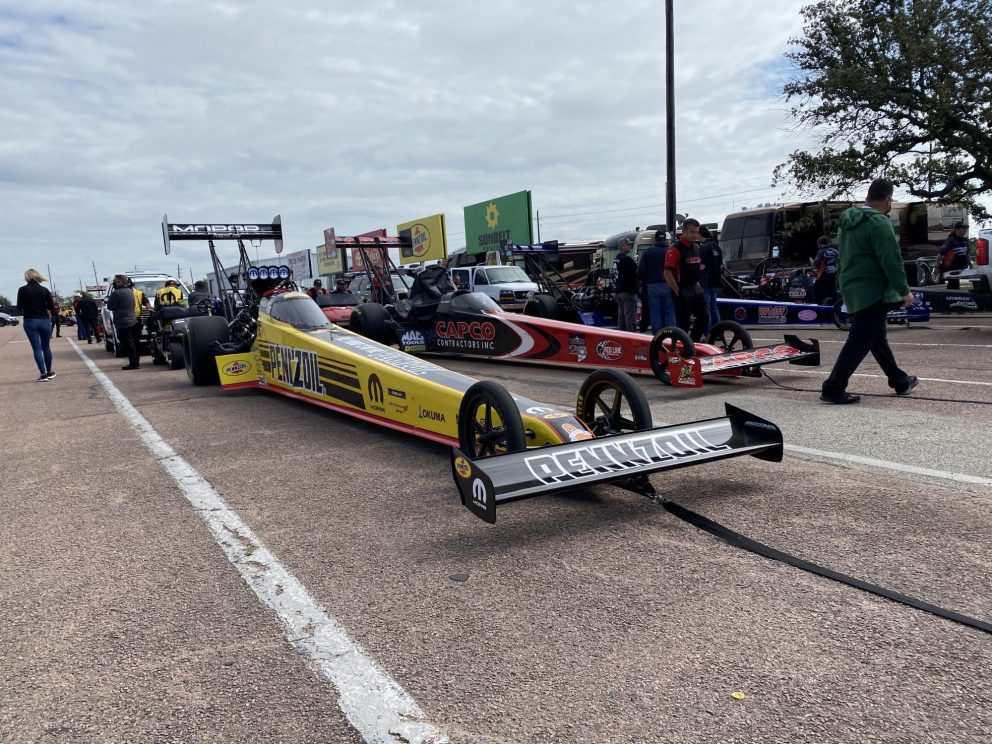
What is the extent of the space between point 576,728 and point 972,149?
18.1 meters

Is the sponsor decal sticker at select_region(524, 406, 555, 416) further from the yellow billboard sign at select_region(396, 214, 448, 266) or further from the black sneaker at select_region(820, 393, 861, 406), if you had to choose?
the yellow billboard sign at select_region(396, 214, 448, 266)

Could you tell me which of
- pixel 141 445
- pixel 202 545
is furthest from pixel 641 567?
pixel 141 445

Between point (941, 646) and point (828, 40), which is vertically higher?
Result: point (828, 40)

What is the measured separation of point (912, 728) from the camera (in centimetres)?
192

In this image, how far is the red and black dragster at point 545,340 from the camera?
7.29 meters

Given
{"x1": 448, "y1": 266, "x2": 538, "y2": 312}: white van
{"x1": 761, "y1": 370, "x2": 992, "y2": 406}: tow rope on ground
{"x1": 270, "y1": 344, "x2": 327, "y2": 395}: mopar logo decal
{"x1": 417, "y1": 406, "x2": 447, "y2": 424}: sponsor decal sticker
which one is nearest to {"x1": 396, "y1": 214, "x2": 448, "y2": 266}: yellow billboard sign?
{"x1": 448, "y1": 266, "x2": 538, "y2": 312}: white van

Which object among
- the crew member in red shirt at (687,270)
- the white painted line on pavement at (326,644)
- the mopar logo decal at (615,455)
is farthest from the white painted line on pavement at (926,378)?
the white painted line on pavement at (326,644)

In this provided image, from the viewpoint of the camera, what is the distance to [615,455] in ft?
11.7

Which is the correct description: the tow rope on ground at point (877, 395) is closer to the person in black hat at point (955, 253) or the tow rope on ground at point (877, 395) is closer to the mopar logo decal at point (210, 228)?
the mopar logo decal at point (210, 228)

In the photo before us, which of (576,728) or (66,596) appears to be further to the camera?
(66,596)

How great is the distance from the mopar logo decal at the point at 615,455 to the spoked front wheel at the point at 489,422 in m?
0.25

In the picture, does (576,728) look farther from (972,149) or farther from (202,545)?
(972,149)

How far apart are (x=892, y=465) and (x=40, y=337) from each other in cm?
1174

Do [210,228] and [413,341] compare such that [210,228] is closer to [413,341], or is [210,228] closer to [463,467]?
[413,341]
